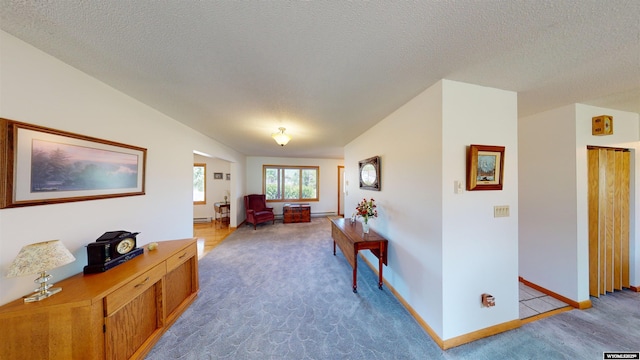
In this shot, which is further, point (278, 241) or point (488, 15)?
point (278, 241)

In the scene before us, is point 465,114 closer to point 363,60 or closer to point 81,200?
point 363,60

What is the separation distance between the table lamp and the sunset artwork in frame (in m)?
3.00

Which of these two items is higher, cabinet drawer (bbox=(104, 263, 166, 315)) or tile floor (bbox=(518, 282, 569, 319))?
cabinet drawer (bbox=(104, 263, 166, 315))

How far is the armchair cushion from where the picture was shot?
5523mm

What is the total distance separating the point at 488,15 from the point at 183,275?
337cm

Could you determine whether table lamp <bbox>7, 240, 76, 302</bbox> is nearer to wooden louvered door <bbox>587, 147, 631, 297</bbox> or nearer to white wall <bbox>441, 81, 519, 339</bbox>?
white wall <bbox>441, 81, 519, 339</bbox>

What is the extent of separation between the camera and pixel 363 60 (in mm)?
1350

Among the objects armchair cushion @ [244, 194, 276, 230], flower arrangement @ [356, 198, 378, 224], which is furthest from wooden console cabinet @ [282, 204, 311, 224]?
flower arrangement @ [356, 198, 378, 224]

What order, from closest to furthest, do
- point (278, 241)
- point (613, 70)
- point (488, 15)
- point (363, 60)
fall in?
point (488, 15)
point (363, 60)
point (613, 70)
point (278, 241)

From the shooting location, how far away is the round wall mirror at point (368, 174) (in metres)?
2.91

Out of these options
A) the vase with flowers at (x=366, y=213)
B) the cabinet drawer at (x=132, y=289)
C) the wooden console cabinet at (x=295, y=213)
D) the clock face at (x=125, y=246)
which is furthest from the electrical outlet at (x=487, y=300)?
the wooden console cabinet at (x=295, y=213)

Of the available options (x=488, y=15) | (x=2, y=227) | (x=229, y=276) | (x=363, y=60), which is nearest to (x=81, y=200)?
(x=2, y=227)

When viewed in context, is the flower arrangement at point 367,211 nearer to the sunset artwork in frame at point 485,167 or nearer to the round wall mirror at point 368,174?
the round wall mirror at point 368,174

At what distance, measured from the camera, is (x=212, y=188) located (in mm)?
6246
